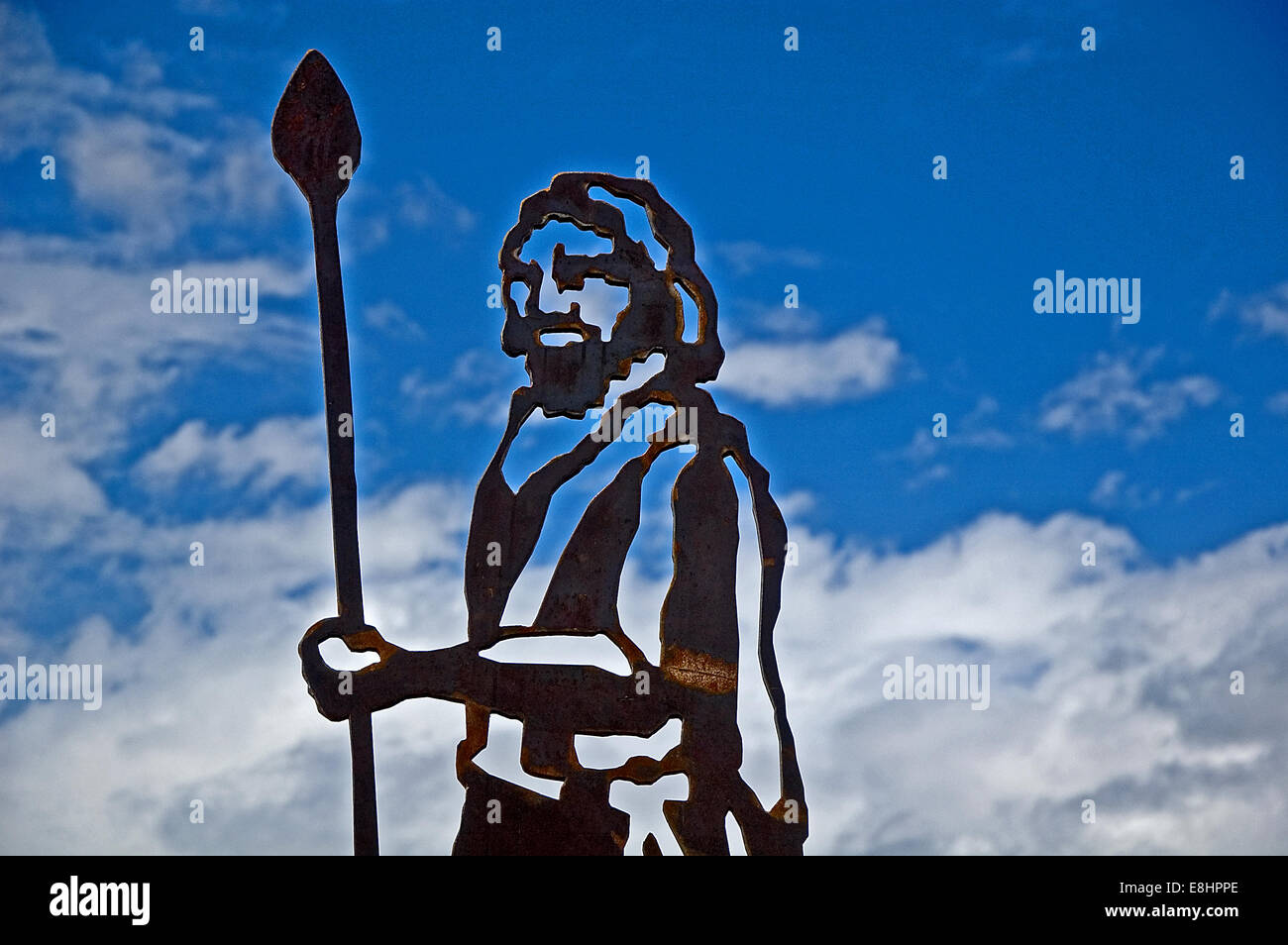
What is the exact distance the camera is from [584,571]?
7.15m

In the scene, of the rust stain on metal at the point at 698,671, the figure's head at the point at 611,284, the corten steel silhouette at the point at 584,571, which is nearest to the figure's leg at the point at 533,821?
the corten steel silhouette at the point at 584,571

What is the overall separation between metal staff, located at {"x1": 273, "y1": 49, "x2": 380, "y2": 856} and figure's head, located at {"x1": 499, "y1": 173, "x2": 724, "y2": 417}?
2.50 feet

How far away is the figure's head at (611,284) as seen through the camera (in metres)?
7.33

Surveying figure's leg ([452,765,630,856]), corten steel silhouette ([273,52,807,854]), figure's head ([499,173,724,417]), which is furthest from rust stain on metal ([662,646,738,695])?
figure's head ([499,173,724,417])

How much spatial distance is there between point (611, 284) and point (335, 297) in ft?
4.12

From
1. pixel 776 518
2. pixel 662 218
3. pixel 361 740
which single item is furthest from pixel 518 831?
pixel 662 218

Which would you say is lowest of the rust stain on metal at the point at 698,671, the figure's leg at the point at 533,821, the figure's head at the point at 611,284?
the figure's leg at the point at 533,821

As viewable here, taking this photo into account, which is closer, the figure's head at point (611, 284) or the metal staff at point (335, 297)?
the metal staff at point (335, 297)

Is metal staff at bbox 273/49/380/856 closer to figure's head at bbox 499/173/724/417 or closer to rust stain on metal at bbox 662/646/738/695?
figure's head at bbox 499/173/724/417

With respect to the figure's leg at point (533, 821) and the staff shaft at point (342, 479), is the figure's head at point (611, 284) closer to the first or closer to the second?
the staff shaft at point (342, 479)

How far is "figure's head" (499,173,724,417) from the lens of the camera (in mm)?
7328

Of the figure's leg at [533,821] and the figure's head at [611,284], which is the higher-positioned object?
the figure's head at [611,284]

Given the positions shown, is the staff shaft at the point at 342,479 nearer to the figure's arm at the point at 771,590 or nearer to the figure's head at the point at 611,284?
the figure's head at the point at 611,284
